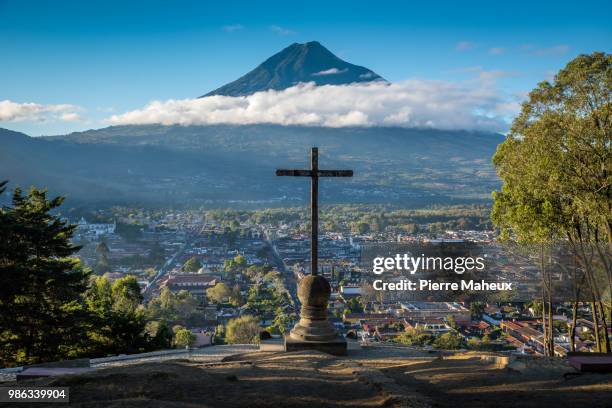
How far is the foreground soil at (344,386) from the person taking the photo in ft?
16.3

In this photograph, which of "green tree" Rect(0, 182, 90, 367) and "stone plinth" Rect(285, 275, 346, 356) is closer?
"stone plinth" Rect(285, 275, 346, 356)

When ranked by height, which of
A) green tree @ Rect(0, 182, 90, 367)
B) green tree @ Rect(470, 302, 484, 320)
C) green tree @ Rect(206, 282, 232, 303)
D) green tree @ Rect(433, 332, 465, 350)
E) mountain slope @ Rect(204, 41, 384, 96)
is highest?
mountain slope @ Rect(204, 41, 384, 96)

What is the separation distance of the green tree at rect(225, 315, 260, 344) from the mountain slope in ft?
465

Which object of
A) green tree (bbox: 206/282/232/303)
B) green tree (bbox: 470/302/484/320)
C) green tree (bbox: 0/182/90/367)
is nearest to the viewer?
green tree (bbox: 0/182/90/367)

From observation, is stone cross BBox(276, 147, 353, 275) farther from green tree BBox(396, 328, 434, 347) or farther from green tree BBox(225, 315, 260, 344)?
green tree BBox(225, 315, 260, 344)

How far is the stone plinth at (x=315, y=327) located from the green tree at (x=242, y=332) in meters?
9.66

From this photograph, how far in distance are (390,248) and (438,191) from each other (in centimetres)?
9466

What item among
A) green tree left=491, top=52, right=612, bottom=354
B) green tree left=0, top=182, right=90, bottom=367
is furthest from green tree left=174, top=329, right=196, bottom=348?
green tree left=491, top=52, right=612, bottom=354

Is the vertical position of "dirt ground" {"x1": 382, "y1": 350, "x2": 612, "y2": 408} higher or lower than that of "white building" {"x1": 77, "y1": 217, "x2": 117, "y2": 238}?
higher

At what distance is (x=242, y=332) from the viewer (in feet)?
66.4

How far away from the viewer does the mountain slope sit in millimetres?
168750

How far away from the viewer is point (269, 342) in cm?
1071

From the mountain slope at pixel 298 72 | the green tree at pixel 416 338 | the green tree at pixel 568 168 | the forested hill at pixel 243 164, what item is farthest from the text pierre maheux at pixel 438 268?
the mountain slope at pixel 298 72

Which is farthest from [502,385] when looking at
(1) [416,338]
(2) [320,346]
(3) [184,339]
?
(3) [184,339]
